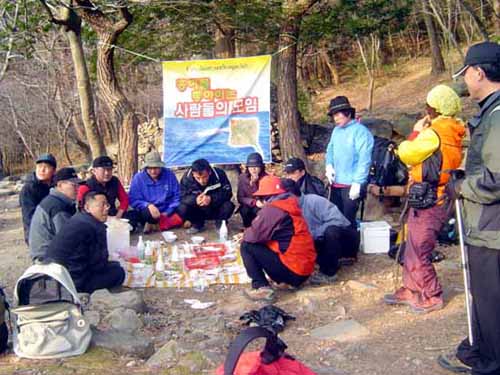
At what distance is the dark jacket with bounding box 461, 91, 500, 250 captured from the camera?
3439mm

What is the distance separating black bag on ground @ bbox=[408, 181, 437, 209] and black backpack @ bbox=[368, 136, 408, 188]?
2.88 meters

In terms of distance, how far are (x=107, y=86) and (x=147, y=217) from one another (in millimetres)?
2650

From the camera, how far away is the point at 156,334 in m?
5.28

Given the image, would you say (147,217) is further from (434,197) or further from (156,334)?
(434,197)

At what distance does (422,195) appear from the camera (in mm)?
5039

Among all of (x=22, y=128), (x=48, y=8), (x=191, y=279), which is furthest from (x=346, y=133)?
(x=22, y=128)

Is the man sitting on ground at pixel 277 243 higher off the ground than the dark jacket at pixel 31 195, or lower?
lower

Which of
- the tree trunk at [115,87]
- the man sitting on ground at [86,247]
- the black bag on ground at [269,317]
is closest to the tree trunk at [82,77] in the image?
the tree trunk at [115,87]

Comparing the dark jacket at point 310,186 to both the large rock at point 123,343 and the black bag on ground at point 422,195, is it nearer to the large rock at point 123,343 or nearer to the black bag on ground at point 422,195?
the black bag on ground at point 422,195

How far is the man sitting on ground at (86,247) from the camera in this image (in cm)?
568

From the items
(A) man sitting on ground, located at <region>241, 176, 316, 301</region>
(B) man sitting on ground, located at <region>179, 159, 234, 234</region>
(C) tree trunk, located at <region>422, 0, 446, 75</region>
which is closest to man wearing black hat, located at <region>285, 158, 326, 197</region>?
(A) man sitting on ground, located at <region>241, 176, 316, 301</region>

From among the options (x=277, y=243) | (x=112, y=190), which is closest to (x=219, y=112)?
(x=112, y=190)

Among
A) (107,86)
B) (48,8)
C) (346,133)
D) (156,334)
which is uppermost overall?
(48,8)

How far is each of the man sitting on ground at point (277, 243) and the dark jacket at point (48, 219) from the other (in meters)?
1.72
